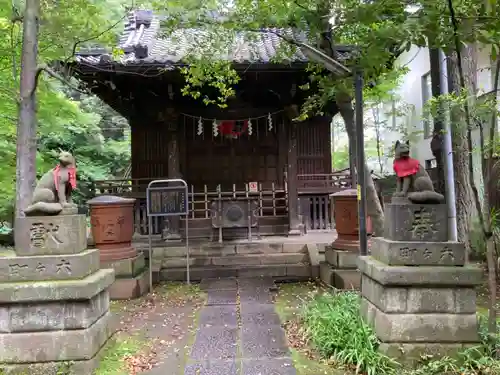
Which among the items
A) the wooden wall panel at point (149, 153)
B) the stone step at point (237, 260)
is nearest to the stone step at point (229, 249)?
the stone step at point (237, 260)

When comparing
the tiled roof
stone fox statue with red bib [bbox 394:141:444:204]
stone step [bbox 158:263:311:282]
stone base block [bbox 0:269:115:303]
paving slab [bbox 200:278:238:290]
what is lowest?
paving slab [bbox 200:278:238:290]

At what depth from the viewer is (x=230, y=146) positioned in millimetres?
11250

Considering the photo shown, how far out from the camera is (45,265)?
4113mm

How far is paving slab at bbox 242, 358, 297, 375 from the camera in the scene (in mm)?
3897

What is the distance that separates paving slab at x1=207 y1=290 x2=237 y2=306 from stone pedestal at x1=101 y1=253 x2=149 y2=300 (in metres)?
1.26

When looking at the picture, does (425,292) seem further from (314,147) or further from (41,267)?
(314,147)

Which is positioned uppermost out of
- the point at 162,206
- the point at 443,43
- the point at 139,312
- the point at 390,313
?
the point at 443,43

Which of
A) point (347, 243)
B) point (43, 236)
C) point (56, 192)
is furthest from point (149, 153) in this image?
point (43, 236)

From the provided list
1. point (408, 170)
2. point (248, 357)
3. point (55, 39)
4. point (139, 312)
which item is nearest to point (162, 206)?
point (139, 312)

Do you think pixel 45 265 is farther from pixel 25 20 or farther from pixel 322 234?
pixel 322 234

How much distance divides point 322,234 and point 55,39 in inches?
284

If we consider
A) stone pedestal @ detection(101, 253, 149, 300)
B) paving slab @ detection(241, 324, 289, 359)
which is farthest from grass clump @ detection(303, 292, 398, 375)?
stone pedestal @ detection(101, 253, 149, 300)

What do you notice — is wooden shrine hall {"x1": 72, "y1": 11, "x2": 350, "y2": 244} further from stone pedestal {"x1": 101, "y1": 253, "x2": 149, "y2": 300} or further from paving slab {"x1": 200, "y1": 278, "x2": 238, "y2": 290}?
stone pedestal {"x1": 101, "y1": 253, "x2": 149, "y2": 300}

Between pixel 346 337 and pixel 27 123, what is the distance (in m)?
4.72
